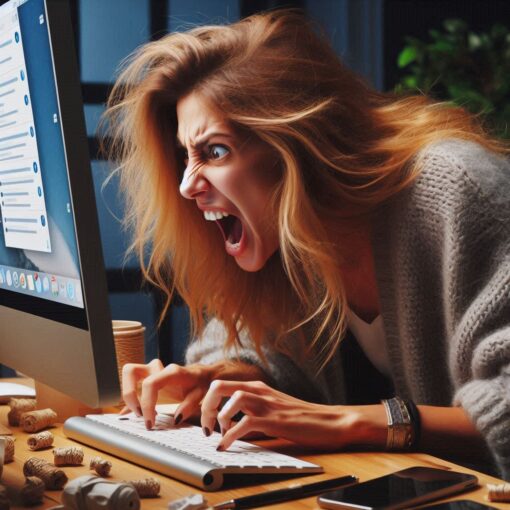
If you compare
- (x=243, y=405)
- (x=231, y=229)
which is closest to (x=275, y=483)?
(x=243, y=405)

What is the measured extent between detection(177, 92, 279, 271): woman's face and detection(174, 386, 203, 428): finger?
0.28 meters

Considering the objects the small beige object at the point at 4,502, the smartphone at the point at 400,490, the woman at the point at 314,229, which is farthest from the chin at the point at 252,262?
the small beige object at the point at 4,502

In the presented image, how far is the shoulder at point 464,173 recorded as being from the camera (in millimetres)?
1328

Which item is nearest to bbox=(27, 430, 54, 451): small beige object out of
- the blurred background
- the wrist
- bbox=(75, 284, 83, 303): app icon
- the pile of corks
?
the pile of corks

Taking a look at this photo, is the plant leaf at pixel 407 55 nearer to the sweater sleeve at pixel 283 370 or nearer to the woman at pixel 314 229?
the woman at pixel 314 229

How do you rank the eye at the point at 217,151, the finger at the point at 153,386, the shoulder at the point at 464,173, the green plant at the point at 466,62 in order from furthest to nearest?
the green plant at the point at 466,62 < the eye at the point at 217,151 < the shoulder at the point at 464,173 < the finger at the point at 153,386

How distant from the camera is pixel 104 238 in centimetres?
323

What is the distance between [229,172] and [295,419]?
0.43 m

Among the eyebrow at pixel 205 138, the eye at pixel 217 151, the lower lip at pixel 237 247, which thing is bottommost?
the lower lip at pixel 237 247

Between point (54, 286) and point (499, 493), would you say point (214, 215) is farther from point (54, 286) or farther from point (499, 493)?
point (499, 493)

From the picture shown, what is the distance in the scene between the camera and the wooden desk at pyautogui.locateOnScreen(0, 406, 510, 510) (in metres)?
0.92

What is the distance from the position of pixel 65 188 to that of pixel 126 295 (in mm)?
2331

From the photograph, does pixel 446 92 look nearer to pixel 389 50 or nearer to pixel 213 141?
pixel 389 50

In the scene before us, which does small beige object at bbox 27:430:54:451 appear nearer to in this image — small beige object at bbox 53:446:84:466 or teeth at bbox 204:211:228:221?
small beige object at bbox 53:446:84:466
